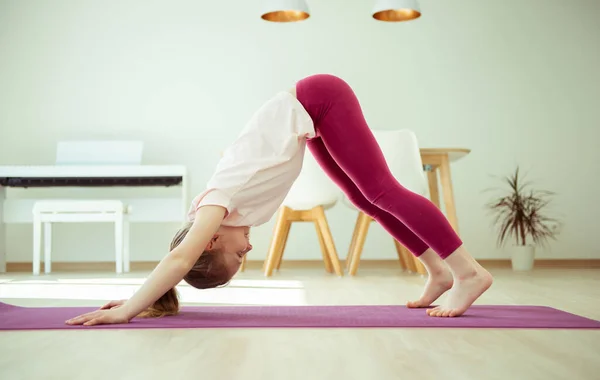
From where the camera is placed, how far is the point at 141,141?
18.8ft

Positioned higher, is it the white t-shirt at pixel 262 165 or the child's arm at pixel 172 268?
the white t-shirt at pixel 262 165

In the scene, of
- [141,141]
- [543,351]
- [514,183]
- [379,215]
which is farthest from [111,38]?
[543,351]

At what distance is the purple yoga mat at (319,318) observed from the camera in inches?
71.6

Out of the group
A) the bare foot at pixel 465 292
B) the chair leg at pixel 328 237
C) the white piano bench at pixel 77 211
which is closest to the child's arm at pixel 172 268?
the bare foot at pixel 465 292

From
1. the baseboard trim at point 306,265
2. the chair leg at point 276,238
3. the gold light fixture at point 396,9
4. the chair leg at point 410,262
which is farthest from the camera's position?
the baseboard trim at point 306,265

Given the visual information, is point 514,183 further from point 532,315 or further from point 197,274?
point 197,274

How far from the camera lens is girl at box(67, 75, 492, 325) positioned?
192 centimetres

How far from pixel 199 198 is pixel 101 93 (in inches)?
171

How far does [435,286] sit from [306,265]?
351 centimetres

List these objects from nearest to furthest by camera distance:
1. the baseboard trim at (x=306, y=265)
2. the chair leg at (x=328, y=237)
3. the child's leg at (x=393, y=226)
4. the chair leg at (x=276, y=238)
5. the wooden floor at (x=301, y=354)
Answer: the wooden floor at (x=301, y=354) → the child's leg at (x=393, y=226) → the chair leg at (x=328, y=237) → the chair leg at (x=276, y=238) → the baseboard trim at (x=306, y=265)

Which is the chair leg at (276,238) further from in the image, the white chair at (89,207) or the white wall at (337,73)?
the white wall at (337,73)

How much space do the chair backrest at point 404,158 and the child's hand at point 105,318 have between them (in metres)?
2.52

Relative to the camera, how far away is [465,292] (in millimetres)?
2018

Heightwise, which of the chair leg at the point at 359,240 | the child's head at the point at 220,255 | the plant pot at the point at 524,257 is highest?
the child's head at the point at 220,255
